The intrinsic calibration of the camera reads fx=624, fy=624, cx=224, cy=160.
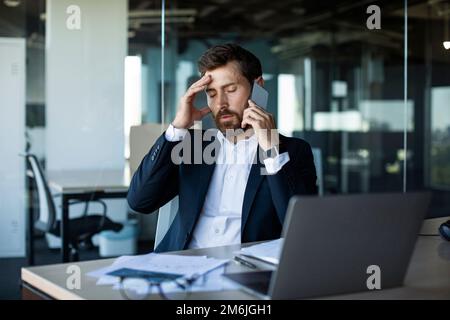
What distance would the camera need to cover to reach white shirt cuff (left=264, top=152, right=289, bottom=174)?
7.16 ft

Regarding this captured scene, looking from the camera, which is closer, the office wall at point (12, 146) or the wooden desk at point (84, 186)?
the wooden desk at point (84, 186)

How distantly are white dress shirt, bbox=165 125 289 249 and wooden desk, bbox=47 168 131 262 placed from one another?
250cm

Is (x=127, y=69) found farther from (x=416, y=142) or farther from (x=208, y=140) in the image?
(x=416, y=142)

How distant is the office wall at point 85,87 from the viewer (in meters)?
5.29

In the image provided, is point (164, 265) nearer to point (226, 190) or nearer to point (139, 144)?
point (226, 190)

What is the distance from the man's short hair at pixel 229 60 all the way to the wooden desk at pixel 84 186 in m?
2.57

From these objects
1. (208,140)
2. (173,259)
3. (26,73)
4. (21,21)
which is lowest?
(173,259)

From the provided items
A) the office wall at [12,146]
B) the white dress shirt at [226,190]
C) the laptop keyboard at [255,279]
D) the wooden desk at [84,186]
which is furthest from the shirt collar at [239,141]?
the office wall at [12,146]

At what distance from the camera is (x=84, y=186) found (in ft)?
15.6

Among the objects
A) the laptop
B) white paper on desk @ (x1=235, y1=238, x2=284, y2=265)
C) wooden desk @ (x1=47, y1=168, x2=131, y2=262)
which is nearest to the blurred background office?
wooden desk @ (x1=47, y1=168, x2=131, y2=262)

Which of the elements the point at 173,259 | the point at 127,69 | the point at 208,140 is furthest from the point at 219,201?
the point at 127,69

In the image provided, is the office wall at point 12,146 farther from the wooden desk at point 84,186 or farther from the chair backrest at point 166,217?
the chair backrest at point 166,217

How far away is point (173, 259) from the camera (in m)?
1.64

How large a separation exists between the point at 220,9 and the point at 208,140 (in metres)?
6.76
